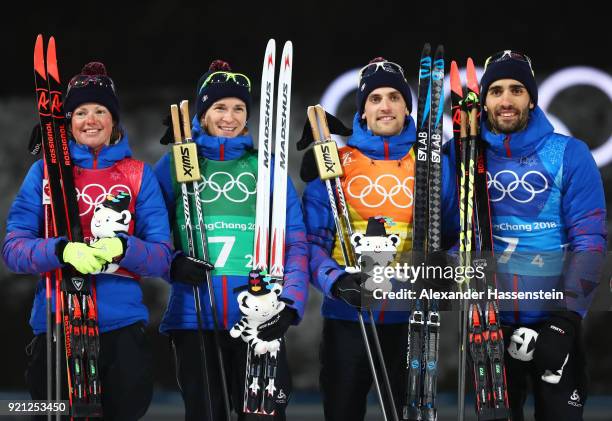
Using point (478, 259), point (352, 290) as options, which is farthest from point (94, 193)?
point (478, 259)

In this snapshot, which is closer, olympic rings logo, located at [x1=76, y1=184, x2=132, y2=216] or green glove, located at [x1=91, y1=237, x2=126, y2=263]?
green glove, located at [x1=91, y1=237, x2=126, y2=263]

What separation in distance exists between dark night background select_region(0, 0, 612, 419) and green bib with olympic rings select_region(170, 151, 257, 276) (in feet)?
6.36

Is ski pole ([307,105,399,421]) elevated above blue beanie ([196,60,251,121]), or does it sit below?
below

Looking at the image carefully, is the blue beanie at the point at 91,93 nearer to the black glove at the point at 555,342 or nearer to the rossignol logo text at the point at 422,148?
the rossignol logo text at the point at 422,148

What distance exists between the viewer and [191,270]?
3.40 m

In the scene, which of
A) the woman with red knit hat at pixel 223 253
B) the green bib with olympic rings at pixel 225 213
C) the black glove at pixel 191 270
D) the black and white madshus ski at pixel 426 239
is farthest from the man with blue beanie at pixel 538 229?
the black glove at pixel 191 270

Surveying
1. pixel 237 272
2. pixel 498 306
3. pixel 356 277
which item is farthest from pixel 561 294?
pixel 237 272

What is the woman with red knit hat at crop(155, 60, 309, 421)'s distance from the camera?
3418 mm

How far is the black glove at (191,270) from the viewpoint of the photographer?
3402 millimetres

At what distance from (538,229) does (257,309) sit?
101 cm

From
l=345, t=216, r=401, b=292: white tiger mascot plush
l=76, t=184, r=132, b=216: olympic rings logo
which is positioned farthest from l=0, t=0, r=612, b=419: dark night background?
l=76, t=184, r=132, b=216: olympic rings logo

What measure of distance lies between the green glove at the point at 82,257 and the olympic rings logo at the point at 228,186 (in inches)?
18.9

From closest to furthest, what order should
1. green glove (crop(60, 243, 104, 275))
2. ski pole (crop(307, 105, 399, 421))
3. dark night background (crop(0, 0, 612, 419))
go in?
green glove (crop(60, 243, 104, 275)) → ski pole (crop(307, 105, 399, 421)) → dark night background (crop(0, 0, 612, 419))

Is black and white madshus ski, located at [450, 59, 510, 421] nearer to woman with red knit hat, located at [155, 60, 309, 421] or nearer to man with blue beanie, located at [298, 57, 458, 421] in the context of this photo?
man with blue beanie, located at [298, 57, 458, 421]
